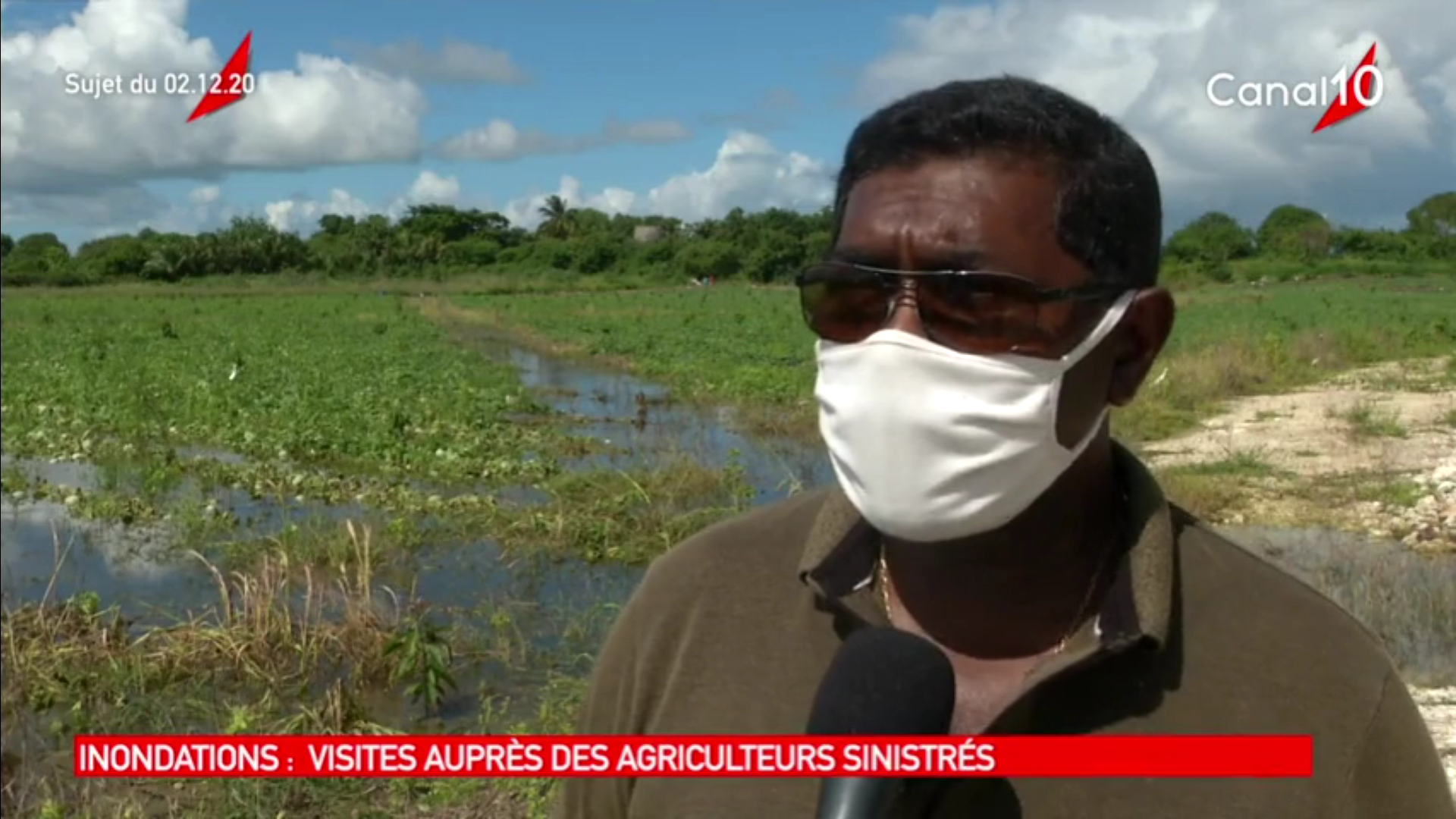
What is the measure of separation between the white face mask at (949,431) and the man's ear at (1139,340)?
0.10ft

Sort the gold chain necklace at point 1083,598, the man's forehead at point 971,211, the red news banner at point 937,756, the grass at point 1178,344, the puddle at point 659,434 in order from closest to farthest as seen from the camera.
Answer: the red news banner at point 937,756, the man's forehead at point 971,211, the gold chain necklace at point 1083,598, the puddle at point 659,434, the grass at point 1178,344

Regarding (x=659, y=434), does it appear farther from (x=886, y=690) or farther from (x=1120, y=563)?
(x=886, y=690)

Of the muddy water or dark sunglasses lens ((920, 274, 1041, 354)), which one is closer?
dark sunglasses lens ((920, 274, 1041, 354))

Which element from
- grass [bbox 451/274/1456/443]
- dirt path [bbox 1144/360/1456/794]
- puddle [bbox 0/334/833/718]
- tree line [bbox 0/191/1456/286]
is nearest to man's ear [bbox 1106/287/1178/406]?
dirt path [bbox 1144/360/1456/794]

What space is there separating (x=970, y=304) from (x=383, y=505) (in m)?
8.87

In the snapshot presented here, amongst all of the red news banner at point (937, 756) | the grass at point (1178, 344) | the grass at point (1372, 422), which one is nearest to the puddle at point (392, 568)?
the grass at point (1178, 344)

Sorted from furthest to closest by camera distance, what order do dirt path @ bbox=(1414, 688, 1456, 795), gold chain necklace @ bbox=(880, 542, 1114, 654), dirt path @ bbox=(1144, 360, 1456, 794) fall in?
dirt path @ bbox=(1144, 360, 1456, 794), dirt path @ bbox=(1414, 688, 1456, 795), gold chain necklace @ bbox=(880, 542, 1114, 654)

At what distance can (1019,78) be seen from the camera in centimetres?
161

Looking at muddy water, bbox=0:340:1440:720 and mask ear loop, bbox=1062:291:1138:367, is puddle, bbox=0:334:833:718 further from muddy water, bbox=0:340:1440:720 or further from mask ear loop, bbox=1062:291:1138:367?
mask ear loop, bbox=1062:291:1138:367

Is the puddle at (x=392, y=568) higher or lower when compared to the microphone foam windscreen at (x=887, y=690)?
lower

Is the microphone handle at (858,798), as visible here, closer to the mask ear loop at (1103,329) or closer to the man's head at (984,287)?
the man's head at (984,287)

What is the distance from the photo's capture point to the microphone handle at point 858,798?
1269mm

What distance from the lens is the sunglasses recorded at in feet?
4.94

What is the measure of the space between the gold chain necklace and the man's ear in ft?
0.65
